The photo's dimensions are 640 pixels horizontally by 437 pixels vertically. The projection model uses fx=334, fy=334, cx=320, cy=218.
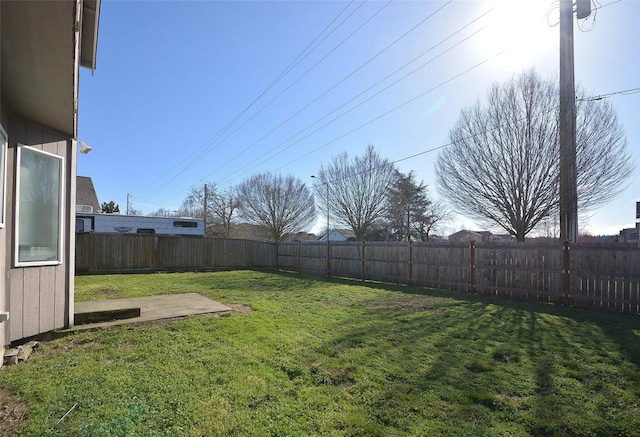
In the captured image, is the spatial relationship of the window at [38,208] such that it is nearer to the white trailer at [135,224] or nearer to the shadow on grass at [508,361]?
the shadow on grass at [508,361]

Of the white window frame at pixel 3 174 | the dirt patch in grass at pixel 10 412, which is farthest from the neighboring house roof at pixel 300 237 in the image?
the dirt patch in grass at pixel 10 412

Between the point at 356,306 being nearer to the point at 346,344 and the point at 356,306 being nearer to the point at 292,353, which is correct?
the point at 346,344

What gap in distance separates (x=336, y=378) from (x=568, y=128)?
8889mm

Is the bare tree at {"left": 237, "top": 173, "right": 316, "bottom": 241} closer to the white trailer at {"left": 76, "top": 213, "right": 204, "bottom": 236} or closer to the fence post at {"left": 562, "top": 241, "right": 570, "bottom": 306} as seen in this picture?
the white trailer at {"left": 76, "top": 213, "right": 204, "bottom": 236}

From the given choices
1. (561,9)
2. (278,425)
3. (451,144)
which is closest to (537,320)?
(278,425)

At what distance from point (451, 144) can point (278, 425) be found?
10737 mm

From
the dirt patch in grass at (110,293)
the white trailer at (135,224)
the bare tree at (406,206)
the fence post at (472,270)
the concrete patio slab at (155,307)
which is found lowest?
the dirt patch in grass at (110,293)

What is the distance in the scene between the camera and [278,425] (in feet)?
7.82

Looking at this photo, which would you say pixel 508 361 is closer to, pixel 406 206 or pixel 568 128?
pixel 568 128

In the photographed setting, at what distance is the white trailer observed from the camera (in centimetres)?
1539

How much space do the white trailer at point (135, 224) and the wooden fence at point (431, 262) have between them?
3.09 metres

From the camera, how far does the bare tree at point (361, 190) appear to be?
24.6 m

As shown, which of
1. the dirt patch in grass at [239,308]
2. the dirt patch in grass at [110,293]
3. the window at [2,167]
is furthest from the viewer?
the dirt patch in grass at [110,293]

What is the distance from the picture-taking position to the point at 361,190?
24891 mm
